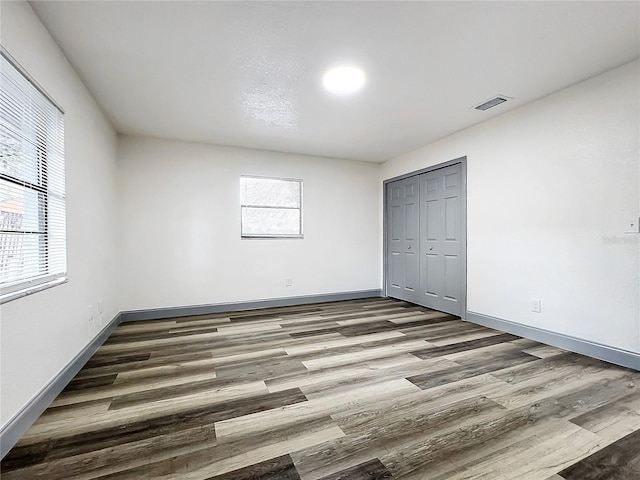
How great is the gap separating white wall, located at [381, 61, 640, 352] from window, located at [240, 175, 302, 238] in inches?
101

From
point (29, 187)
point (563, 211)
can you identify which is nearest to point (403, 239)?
point (563, 211)

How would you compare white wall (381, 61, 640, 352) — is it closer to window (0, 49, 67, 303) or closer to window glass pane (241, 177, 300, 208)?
window glass pane (241, 177, 300, 208)

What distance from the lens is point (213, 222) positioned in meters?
4.36

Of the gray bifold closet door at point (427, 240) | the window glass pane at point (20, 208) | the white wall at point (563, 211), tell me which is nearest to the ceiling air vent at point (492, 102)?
the white wall at point (563, 211)

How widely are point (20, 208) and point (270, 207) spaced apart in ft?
10.4

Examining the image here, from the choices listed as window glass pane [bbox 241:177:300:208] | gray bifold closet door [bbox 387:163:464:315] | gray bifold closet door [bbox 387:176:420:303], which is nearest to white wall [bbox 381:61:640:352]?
gray bifold closet door [bbox 387:163:464:315]

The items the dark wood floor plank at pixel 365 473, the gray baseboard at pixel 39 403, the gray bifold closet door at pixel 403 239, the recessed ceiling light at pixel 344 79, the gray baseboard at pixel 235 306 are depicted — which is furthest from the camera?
the gray bifold closet door at pixel 403 239

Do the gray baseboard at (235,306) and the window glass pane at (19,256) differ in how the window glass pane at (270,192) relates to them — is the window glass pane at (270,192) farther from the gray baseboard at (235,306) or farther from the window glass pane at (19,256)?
the window glass pane at (19,256)

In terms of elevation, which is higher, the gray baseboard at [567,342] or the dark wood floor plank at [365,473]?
the gray baseboard at [567,342]

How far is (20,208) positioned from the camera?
1.71 meters

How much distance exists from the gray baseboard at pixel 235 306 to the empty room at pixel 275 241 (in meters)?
0.04

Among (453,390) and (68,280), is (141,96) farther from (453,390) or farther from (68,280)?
(453,390)

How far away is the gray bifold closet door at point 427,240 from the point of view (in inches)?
161

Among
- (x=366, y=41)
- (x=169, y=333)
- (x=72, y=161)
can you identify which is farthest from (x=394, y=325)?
(x=72, y=161)
